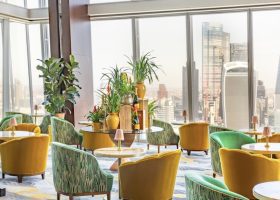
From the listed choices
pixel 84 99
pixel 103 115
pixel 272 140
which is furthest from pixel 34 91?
pixel 272 140

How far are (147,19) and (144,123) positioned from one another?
495 cm

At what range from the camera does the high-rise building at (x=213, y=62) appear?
1042 centimetres

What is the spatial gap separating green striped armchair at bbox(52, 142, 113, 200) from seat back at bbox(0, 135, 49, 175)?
1.61 metres

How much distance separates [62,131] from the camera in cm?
871

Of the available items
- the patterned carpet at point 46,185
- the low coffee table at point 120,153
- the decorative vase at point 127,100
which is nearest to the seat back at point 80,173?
the low coffee table at point 120,153

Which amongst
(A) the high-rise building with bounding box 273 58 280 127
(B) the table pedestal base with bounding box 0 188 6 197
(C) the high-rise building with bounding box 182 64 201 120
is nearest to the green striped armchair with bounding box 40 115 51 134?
(C) the high-rise building with bounding box 182 64 201 120

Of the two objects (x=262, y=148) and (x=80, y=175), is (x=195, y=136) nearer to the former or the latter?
(x=262, y=148)

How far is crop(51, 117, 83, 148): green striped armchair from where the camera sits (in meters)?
8.67

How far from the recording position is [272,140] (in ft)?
22.0

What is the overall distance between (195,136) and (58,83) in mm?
3561

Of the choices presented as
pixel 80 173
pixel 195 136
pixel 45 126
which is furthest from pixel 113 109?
pixel 45 126

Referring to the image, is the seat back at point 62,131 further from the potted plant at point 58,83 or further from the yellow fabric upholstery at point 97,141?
the potted plant at point 58,83

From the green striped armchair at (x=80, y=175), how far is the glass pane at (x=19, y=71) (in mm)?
6753

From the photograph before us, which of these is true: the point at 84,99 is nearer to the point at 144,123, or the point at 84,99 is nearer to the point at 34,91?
the point at 34,91
